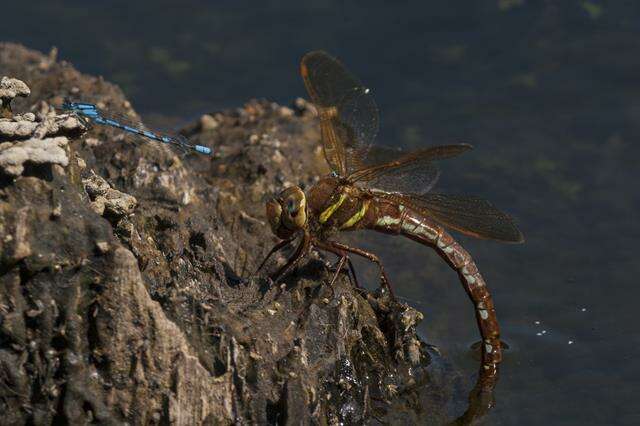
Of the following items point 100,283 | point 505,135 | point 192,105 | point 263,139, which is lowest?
point 100,283

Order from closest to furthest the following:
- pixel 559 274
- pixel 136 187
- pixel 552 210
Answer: pixel 136 187, pixel 559 274, pixel 552 210

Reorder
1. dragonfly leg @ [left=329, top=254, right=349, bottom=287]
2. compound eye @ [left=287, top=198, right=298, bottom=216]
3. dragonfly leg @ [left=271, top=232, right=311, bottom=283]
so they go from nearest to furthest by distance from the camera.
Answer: dragonfly leg @ [left=329, top=254, right=349, bottom=287], dragonfly leg @ [left=271, top=232, right=311, bottom=283], compound eye @ [left=287, top=198, right=298, bottom=216]

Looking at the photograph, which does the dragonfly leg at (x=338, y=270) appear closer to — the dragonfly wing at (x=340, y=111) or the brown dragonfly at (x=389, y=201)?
the brown dragonfly at (x=389, y=201)

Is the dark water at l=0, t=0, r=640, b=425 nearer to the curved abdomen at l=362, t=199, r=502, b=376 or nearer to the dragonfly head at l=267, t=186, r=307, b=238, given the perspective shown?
the curved abdomen at l=362, t=199, r=502, b=376

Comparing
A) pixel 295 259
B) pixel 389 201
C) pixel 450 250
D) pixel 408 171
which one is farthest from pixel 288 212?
pixel 450 250

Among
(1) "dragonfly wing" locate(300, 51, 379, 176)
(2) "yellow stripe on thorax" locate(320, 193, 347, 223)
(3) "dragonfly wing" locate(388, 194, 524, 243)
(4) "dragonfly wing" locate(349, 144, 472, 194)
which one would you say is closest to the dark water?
(3) "dragonfly wing" locate(388, 194, 524, 243)

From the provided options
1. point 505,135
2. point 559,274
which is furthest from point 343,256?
point 505,135

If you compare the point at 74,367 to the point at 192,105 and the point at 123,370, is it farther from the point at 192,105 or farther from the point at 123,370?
the point at 192,105
